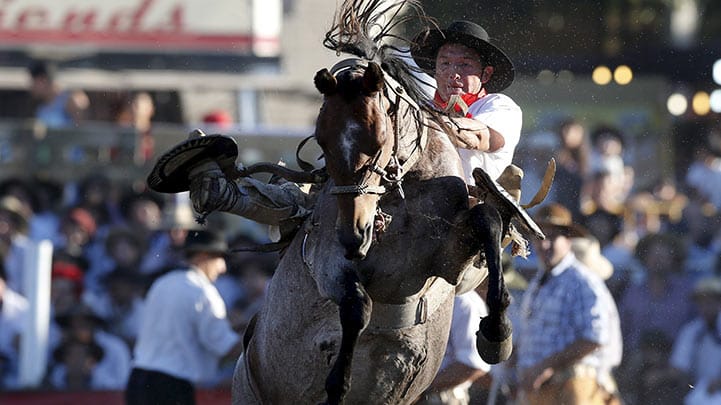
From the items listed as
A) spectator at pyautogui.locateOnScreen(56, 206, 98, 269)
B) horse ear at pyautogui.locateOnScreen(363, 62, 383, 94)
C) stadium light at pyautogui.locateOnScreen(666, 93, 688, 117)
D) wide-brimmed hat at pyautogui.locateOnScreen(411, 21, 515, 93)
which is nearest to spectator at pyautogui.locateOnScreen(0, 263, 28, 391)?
spectator at pyautogui.locateOnScreen(56, 206, 98, 269)

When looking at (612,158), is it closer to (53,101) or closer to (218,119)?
(218,119)

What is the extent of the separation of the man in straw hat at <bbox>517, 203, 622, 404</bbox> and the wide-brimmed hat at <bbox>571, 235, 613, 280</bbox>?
496mm

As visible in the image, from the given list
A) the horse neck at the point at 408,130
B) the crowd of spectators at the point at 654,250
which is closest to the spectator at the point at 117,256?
the crowd of spectators at the point at 654,250

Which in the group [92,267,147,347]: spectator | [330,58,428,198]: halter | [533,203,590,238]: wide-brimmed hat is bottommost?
[92,267,147,347]: spectator

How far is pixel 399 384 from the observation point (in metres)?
A: 6.16

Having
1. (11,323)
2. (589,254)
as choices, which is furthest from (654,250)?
(11,323)

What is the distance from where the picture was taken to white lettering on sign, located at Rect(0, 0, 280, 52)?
14.8 meters

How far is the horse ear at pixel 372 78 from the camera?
564 centimetres

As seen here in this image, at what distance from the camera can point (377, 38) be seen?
614cm

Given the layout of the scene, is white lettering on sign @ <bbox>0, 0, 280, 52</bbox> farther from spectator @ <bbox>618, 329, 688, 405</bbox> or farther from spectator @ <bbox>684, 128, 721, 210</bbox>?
spectator @ <bbox>618, 329, 688, 405</bbox>

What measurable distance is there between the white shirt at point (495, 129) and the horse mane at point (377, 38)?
398 millimetres

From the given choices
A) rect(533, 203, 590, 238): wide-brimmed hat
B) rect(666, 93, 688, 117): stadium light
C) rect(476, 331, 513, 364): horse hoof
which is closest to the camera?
rect(476, 331, 513, 364): horse hoof

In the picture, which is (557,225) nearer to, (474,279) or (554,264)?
(554,264)

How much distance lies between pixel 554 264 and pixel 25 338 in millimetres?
3679
